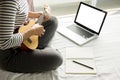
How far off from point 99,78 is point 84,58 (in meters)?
0.19

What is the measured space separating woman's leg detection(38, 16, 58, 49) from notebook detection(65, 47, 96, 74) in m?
0.14

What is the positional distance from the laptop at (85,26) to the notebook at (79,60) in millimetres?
74

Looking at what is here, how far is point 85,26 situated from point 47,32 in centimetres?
31

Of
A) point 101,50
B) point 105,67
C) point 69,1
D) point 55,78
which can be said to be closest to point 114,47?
point 101,50

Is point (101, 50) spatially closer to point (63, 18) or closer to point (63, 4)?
point (63, 18)

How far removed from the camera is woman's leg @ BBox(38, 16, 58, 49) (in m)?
1.34

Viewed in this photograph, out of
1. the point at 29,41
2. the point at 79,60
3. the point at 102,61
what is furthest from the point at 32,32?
the point at 102,61

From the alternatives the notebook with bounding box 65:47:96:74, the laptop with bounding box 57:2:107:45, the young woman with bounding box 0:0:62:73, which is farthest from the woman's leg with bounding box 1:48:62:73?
the laptop with bounding box 57:2:107:45

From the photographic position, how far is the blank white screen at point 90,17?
57.6 inches

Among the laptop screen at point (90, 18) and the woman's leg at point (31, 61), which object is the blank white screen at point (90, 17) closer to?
the laptop screen at point (90, 18)

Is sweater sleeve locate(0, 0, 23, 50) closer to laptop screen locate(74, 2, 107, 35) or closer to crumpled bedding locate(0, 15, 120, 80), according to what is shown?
crumpled bedding locate(0, 15, 120, 80)

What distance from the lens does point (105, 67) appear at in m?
1.23

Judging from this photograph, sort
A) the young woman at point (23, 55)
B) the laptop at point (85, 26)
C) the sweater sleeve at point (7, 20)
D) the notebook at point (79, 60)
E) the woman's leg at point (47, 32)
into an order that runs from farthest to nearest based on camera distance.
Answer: the laptop at point (85, 26)
the woman's leg at point (47, 32)
the notebook at point (79, 60)
the young woman at point (23, 55)
the sweater sleeve at point (7, 20)

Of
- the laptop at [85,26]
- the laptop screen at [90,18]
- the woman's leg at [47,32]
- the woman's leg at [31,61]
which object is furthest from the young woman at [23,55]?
the laptop screen at [90,18]
